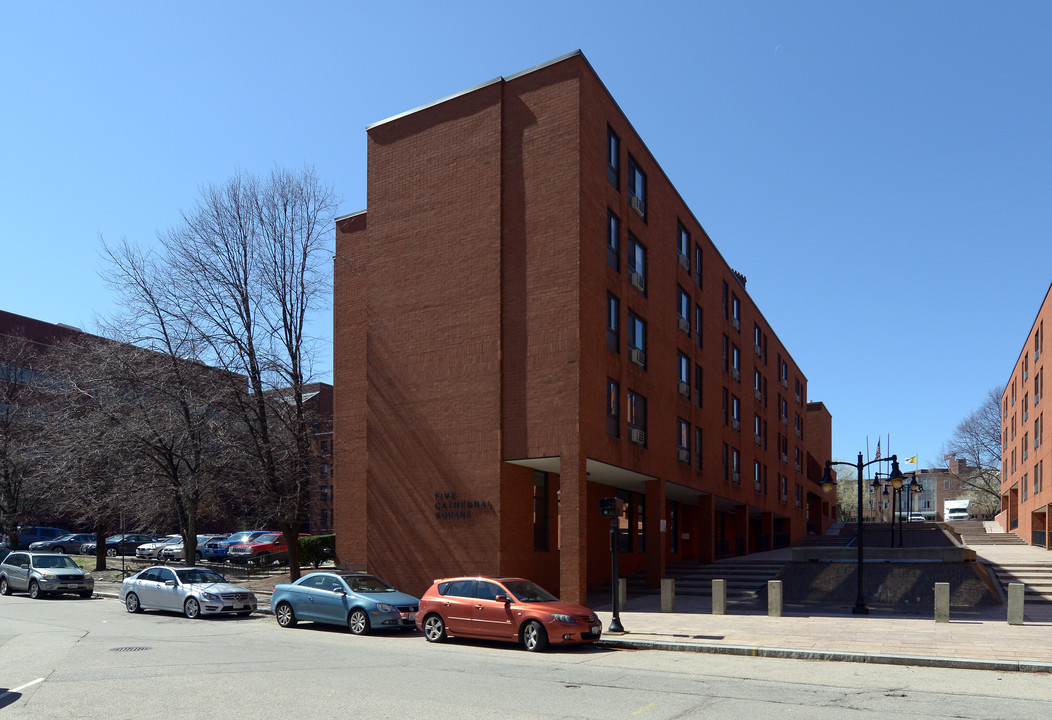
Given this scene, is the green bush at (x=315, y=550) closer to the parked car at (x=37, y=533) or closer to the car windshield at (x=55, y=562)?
the car windshield at (x=55, y=562)

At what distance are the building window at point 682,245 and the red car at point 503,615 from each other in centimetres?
2023

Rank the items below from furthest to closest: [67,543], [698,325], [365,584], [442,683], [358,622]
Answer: [67,543]
[698,325]
[365,584]
[358,622]
[442,683]

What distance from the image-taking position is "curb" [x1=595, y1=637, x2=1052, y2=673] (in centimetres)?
1424

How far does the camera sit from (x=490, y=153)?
2589cm

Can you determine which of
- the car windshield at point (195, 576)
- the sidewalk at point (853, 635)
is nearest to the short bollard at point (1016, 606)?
the sidewalk at point (853, 635)

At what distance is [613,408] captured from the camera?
86.9ft

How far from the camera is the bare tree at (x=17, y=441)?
4106cm

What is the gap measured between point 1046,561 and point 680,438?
14.6 meters

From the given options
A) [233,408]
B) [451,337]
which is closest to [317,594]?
[451,337]

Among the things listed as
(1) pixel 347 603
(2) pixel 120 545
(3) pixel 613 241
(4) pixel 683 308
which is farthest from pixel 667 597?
(2) pixel 120 545

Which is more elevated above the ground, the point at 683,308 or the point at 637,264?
the point at 637,264

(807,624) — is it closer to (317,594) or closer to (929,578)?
(929,578)

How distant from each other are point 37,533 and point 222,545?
63.4ft

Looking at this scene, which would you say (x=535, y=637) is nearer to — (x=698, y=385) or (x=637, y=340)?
(x=637, y=340)
